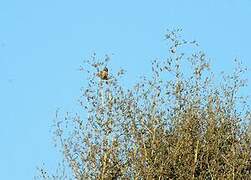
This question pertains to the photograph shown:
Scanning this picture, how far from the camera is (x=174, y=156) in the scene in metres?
20.8

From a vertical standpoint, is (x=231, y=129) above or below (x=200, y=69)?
below

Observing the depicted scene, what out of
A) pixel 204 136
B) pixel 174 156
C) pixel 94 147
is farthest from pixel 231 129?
pixel 94 147

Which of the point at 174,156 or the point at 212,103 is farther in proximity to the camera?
the point at 212,103

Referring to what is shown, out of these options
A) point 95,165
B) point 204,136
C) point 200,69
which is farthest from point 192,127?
point 95,165

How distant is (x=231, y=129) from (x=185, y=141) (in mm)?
1796

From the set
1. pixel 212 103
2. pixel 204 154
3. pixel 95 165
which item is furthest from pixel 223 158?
pixel 95 165

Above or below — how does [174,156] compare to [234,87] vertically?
below

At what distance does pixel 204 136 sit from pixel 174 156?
1504 millimetres

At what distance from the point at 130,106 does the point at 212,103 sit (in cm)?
257

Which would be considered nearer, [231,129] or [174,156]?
[174,156]

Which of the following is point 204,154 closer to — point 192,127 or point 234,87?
point 192,127

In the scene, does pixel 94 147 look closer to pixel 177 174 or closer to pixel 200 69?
pixel 177 174

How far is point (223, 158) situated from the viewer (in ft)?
69.0

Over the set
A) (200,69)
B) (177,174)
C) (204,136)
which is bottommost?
(177,174)
